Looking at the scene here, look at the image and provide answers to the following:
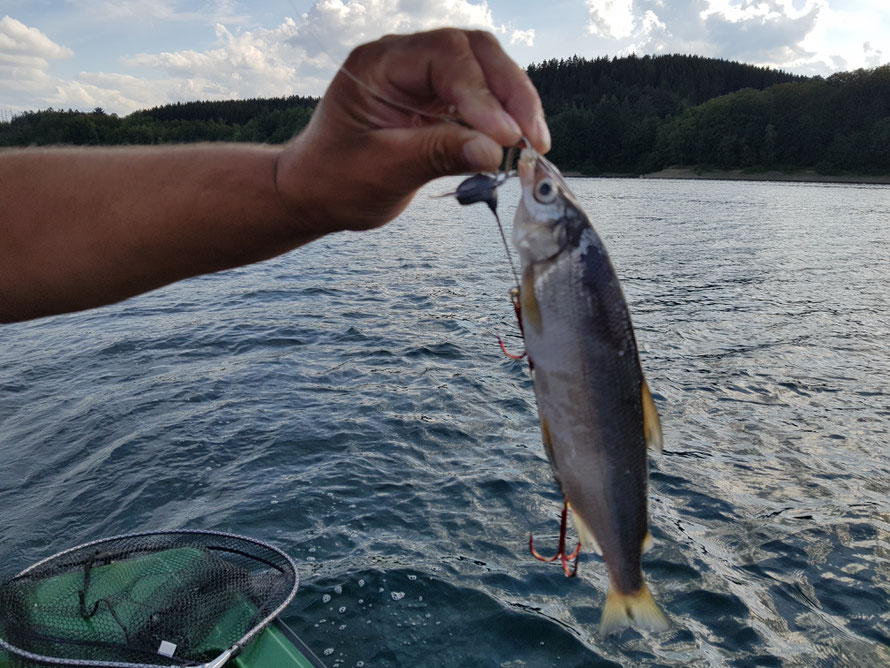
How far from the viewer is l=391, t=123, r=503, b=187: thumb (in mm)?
2055

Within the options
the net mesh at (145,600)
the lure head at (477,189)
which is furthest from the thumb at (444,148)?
the net mesh at (145,600)

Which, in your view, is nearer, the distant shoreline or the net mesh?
the net mesh

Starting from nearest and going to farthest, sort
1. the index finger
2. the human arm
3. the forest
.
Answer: the human arm → the index finger → the forest

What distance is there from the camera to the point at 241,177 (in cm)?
215

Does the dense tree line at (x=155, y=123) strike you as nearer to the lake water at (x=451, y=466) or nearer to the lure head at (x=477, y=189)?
the lake water at (x=451, y=466)

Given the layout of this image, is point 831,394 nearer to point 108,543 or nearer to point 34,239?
point 108,543

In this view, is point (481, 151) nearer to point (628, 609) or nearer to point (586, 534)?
point (586, 534)

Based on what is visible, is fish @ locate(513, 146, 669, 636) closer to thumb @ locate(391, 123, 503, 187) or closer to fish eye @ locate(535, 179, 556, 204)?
fish eye @ locate(535, 179, 556, 204)

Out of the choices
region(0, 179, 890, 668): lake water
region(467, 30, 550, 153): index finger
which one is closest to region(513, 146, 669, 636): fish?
region(467, 30, 550, 153): index finger

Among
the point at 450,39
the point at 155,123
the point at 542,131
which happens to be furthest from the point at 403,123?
the point at 155,123

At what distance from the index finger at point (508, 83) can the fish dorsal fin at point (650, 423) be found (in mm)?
994

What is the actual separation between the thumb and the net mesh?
3.41 meters

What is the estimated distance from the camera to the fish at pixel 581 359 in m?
2.25

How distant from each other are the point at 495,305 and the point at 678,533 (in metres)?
11.0
